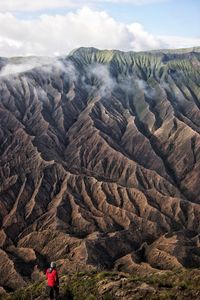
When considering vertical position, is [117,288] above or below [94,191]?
above

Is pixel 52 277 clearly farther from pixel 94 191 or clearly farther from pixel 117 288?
pixel 94 191

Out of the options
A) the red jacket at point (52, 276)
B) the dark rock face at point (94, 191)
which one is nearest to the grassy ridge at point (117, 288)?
the red jacket at point (52, 276)

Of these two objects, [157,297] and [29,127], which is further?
[29,127]

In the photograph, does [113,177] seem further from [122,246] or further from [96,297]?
[96,297]

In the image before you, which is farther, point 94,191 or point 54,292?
point 94,191

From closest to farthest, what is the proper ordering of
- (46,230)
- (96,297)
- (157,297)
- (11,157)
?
1. (157,297)
2. (96,297)
3. (46,230)
4. (11,157)

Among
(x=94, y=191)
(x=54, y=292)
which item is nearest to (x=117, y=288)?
(x=54, y=292)

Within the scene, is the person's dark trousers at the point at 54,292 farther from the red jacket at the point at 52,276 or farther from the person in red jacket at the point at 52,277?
the red jacket at the point at 52,276

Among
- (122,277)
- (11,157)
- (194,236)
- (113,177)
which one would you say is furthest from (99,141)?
(122,277)
